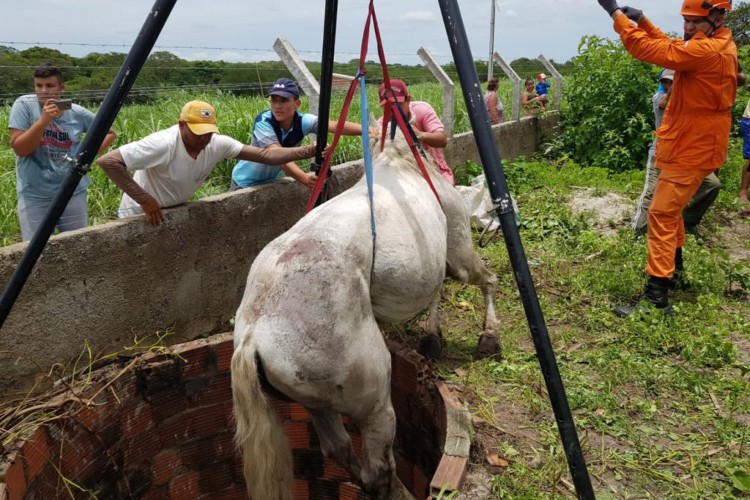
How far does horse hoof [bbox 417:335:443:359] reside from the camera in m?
4.10

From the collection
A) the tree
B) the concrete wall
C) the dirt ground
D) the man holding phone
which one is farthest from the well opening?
the tree

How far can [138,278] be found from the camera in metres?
3.61

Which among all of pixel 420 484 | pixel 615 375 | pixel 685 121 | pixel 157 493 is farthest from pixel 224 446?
pixel 685 121

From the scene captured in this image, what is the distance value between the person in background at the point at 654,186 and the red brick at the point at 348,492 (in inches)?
161

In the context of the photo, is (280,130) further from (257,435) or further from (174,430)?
(257,435)

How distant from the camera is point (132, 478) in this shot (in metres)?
3.38

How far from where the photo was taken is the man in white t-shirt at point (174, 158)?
338cm

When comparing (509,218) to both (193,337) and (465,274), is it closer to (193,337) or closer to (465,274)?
(465,274)

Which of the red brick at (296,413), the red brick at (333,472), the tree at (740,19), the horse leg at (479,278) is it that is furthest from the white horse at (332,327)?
the tree at (740,19)

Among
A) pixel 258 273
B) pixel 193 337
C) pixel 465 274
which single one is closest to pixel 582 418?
pixel 465 274

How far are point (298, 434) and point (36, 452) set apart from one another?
5.01 feet

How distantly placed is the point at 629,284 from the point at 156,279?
3763 millimetres

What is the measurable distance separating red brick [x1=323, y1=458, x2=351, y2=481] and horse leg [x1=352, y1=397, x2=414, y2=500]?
4.06ft

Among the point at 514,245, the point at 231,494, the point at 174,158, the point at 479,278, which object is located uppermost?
the point at 174,158
